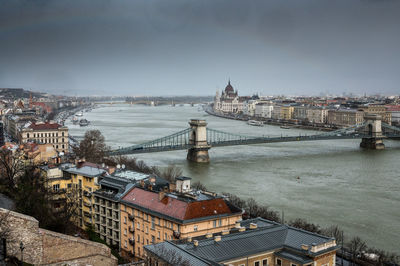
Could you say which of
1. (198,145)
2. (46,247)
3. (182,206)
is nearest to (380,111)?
(198,145)

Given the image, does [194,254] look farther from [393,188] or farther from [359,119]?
[359,119]

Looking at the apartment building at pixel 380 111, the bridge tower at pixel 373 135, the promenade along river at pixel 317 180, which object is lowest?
the promenade along river at pixel 317 180

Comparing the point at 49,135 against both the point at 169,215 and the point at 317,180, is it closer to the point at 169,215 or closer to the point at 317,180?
the point at 317,180

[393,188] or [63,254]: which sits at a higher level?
[63,254]

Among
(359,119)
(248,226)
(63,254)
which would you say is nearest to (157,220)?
(248,226)

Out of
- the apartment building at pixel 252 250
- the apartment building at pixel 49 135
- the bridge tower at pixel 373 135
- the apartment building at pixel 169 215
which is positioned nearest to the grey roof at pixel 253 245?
the apartment building at pixel 252 250

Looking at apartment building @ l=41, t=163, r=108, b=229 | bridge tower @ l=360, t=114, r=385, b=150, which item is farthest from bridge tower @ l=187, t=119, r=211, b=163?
bridge tower @ l=360, t=114, r=385, b=150

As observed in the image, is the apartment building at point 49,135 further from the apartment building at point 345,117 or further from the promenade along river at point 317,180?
the apartment building at point 345,117
